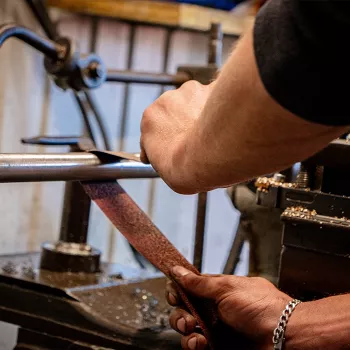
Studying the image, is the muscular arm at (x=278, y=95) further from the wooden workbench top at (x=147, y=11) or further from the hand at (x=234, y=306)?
the wooden workbench top at (x=147, y=11)

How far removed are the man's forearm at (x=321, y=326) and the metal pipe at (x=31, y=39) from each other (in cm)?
72

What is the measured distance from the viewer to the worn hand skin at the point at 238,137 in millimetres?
611

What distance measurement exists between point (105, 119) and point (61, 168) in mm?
1506

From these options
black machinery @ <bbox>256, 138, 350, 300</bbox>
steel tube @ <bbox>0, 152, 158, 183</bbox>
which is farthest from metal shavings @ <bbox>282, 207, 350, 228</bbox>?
steel tube @ <bbox>0, 152, 158, 183</bbox>

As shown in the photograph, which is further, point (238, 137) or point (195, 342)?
point (195, 342)

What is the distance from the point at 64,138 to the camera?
1185 millimetres

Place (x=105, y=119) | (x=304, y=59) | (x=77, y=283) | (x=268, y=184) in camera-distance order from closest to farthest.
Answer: (x=304, y=59)
(x=268, y=184)
(x=77, y=283)
(x=105, y=119)

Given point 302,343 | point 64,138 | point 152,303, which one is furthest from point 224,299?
point 64,138

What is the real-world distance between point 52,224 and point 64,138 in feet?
4.11

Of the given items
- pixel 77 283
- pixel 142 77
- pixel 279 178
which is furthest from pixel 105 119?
pixel 279 178

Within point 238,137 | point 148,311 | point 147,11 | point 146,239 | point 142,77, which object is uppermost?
point 147,11

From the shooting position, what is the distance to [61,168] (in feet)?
3.18

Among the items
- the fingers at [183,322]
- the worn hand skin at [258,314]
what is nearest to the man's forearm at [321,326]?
the worn hand skin at [258,314]

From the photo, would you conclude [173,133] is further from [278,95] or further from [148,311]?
[148,311]
